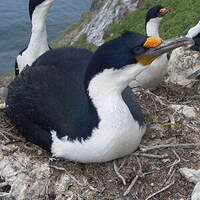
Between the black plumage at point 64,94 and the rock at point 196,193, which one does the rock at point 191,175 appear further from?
the black plumage at point 64,94

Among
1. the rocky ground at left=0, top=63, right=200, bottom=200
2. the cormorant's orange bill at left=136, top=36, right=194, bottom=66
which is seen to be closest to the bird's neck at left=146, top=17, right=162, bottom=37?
the rocky ground at left=0, top=63, right=200, bottom=200

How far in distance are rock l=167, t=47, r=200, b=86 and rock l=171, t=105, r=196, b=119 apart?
1.74 m

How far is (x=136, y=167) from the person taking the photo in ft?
18.4

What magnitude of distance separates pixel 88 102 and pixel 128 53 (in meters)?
0.70

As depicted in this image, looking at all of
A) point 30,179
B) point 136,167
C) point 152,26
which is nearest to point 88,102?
point 136,167

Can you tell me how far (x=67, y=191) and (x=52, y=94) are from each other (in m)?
1.01

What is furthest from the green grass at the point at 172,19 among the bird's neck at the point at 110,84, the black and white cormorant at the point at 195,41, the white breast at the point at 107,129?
the bird's neck at the point at 110,84

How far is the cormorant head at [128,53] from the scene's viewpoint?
4.97 meters

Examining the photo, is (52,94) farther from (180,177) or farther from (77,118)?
(180,177)

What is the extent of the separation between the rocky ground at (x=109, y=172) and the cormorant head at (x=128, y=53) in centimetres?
103

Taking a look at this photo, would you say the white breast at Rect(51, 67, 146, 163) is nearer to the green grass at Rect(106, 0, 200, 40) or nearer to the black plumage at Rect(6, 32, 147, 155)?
the black plumage at Rect(6, 32, 147, 155)

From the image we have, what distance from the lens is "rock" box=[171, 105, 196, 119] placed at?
21.4ft

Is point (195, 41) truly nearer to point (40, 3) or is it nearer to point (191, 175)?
point (40, 3)

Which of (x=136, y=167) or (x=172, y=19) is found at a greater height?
(x=136, y=167)
